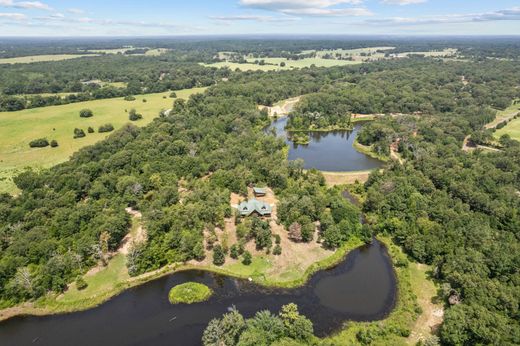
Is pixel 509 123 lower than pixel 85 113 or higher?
lower

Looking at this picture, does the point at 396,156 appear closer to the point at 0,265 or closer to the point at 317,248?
the point at 317,248

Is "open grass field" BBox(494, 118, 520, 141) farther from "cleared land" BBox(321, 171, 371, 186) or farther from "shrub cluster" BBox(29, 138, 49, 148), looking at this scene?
"shrub cluster" BBox(29, 138, 49, 148)

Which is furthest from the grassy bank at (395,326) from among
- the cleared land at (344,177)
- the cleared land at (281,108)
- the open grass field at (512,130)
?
the cleared land at (281,108)


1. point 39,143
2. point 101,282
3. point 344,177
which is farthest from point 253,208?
point 39,143

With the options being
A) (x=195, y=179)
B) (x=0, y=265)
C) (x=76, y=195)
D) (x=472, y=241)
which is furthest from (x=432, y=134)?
(x=0, y=265)

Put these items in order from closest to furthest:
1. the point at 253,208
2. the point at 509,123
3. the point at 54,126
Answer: the point at 253,208 → the point at 54,126 → the point at 509,123

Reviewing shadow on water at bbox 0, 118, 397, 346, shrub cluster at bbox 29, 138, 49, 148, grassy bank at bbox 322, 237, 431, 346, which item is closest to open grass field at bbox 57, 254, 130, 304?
shadow on water at bbox 0, 118, 397, 346

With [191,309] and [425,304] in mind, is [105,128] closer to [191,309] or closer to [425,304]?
[191,309]
